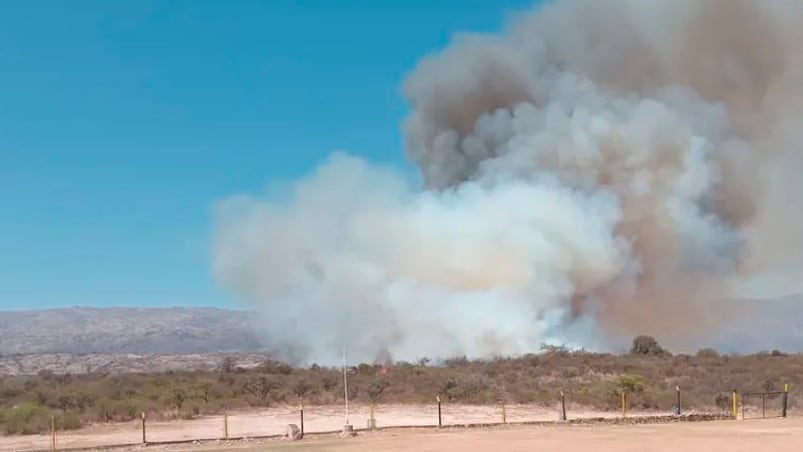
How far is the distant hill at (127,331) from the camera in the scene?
428ft

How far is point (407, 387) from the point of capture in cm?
3622

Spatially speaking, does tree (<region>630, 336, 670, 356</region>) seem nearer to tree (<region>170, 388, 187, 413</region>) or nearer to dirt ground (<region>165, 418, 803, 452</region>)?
tree (<region>170, 388, 187, 413</region>)

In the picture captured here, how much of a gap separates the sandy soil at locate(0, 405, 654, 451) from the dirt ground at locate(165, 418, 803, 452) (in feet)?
9.36

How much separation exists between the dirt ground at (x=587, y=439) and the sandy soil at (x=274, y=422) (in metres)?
2.85

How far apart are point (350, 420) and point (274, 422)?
2315mm

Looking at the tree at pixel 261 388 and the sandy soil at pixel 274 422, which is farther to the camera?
the tree at pixel 261 388

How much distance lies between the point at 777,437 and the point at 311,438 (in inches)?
426

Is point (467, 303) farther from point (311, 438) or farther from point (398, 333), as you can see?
point (311, 438)

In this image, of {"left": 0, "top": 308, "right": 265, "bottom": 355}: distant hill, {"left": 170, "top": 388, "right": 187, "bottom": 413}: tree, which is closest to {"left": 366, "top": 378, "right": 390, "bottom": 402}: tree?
{"left": 170, "top": 388, "right": 187, "bottom": 413}: tree

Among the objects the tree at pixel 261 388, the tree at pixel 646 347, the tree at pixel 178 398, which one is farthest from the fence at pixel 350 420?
the tree at pixel 646 347

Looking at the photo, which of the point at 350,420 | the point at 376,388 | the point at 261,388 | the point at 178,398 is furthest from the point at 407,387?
the point at 178,398

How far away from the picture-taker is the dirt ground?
19438mm

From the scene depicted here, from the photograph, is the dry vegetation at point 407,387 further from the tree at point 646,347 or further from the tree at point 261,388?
the tree at point 646,347

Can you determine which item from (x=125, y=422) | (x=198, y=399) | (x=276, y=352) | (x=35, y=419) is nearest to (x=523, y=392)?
(x=198, y=399)
